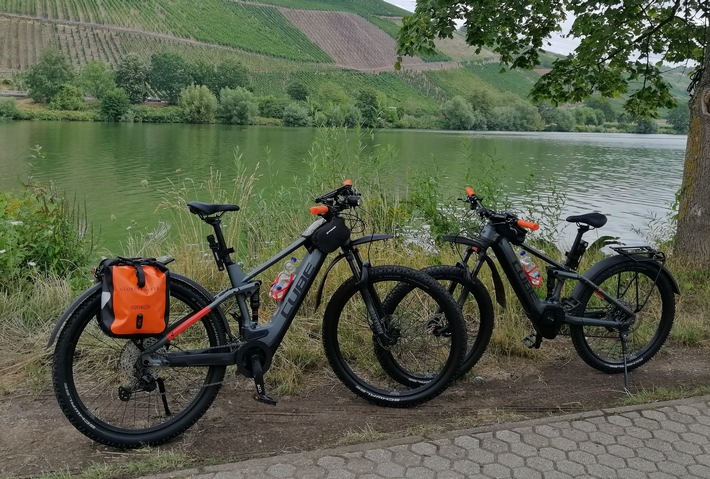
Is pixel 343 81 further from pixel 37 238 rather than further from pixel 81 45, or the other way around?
pixel 37 238

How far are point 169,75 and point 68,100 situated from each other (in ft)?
86.8

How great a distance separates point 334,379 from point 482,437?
1.14 metres

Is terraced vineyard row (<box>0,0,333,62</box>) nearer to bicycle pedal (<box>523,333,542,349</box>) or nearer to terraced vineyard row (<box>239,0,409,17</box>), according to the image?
terraced vineyard row (<box>239,0,409,17</box>)

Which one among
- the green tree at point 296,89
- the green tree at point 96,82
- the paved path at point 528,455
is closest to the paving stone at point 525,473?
the paved path at point 528,455

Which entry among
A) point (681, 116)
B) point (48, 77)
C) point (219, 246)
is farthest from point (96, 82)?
point (219, 246)

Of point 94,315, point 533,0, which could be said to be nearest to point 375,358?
point 94,315

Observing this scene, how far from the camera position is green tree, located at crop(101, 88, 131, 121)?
2555 inches

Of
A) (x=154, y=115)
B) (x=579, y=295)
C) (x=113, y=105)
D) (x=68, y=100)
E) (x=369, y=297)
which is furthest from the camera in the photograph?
(x=68, y=100)

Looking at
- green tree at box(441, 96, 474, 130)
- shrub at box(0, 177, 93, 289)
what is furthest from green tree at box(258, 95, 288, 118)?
shrub at box(0, 177, 93, 289)

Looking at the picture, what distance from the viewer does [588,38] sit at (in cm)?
820

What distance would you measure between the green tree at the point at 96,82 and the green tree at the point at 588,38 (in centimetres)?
6960

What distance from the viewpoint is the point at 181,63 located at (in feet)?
323

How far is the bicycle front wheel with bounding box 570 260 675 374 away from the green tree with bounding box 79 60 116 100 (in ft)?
242

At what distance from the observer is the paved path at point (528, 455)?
289 centimetres
